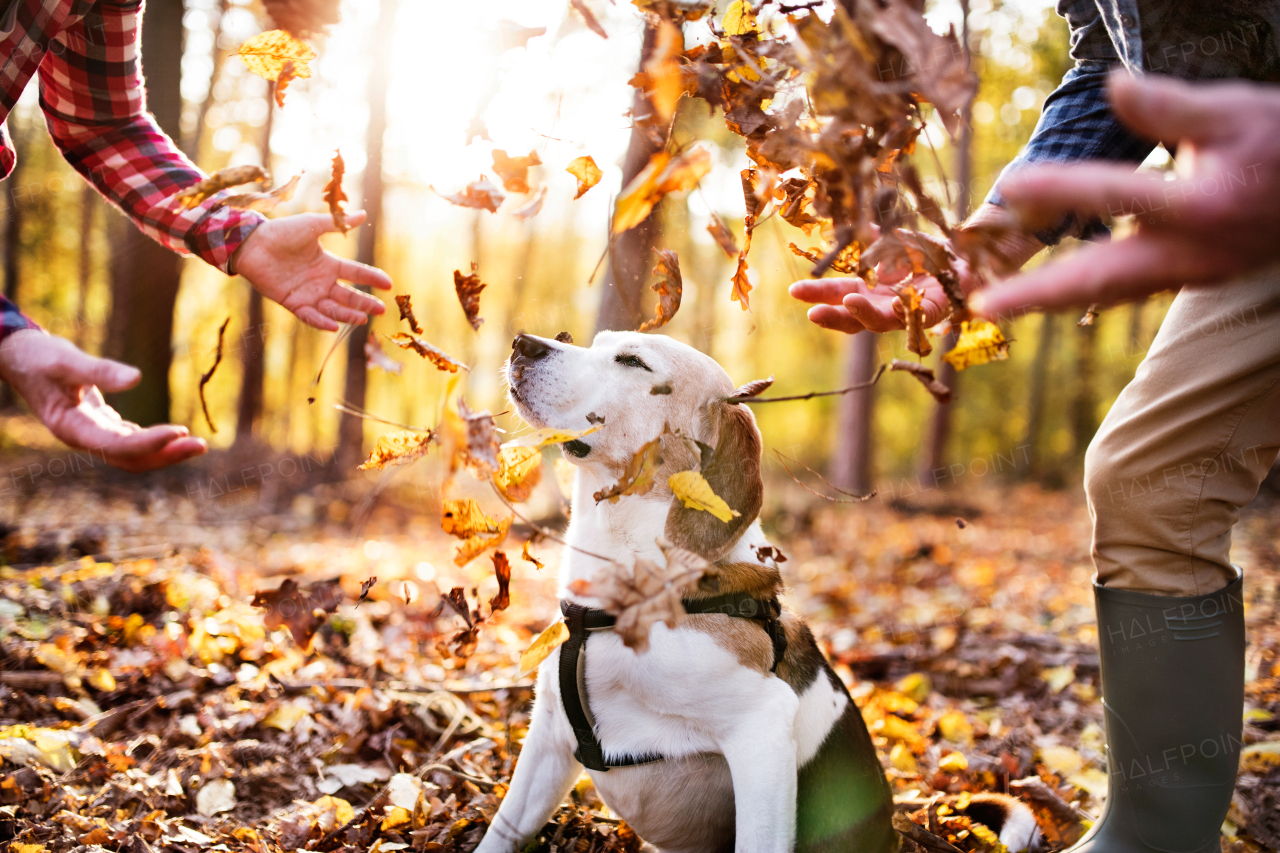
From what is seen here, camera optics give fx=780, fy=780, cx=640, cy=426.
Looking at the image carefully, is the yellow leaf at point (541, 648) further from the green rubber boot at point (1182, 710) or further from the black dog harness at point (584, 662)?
the green rubber boot at point (1182, 710)

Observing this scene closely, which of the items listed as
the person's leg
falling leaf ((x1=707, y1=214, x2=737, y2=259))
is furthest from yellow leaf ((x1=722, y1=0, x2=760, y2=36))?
the person's leg

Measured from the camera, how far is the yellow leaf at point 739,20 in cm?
202

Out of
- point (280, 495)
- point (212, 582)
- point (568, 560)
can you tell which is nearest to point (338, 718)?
point (568, 560)

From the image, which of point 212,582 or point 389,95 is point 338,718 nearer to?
point 212,582

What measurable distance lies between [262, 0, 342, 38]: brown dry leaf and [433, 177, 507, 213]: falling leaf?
0.58 meters

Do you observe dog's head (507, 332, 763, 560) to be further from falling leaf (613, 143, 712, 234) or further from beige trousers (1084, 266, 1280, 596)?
beige trousers (1084, 266, 1280, 596)

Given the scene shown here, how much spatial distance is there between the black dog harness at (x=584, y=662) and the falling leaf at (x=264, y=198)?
1410mm

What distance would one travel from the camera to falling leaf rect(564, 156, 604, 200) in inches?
86.1

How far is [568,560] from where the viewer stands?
2639 millimetres

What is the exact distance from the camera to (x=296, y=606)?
2.30 metres

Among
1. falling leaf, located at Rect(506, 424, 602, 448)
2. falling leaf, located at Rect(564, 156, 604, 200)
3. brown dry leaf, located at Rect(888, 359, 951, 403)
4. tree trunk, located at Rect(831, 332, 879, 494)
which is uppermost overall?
falling leaf, located at Rect(564, 156, 604, 200)

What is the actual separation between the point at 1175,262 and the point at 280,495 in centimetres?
1049

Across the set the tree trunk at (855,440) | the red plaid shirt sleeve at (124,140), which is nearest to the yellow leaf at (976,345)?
the red plaid shirt sleeve at (124,140)

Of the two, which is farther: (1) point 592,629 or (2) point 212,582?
(2) point 212,582
